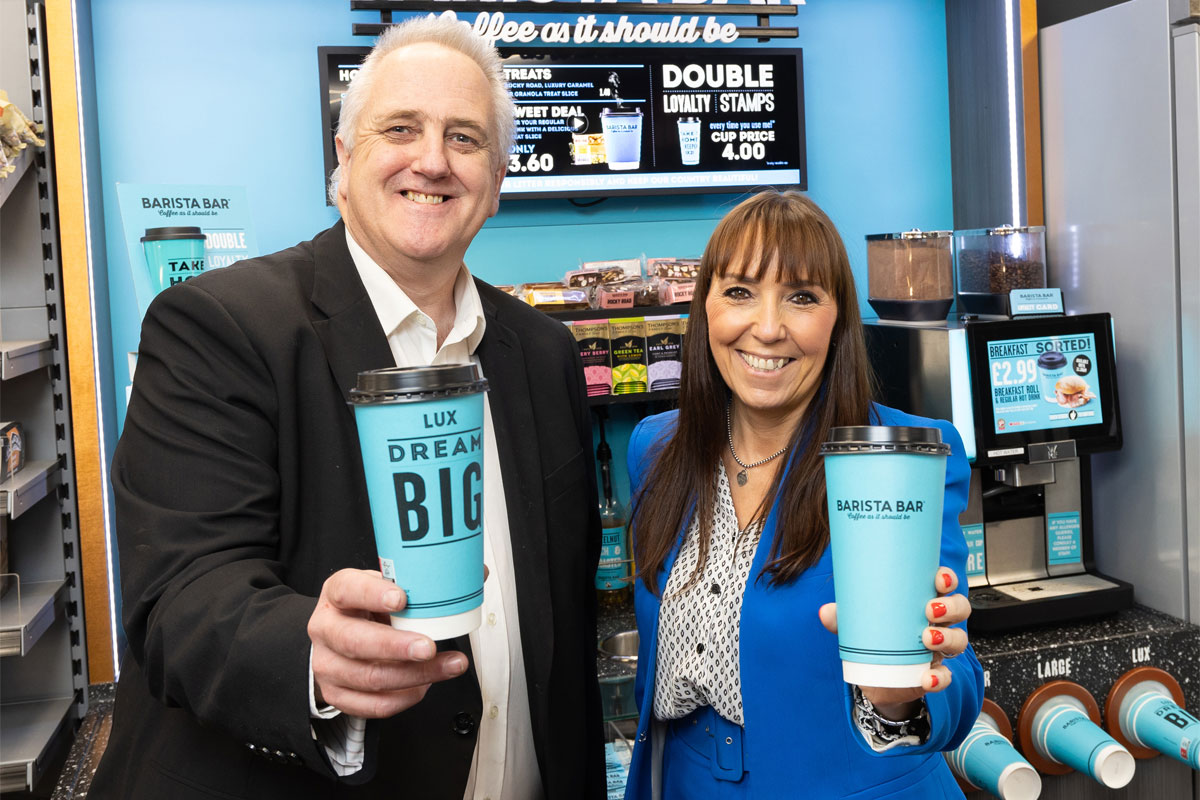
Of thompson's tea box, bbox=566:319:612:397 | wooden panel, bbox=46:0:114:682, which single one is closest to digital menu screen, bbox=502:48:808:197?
thompson's tea box, bbox=566:319:612:397

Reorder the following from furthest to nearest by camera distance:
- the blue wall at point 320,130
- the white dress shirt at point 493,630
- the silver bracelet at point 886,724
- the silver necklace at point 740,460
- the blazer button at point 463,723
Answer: the blue wall at point 320,130 < the silver necklace at point 740,460 < the white dress shirt at point 493,630 < the blazer button at point 463,723 < the silver bracelet at point 886,724

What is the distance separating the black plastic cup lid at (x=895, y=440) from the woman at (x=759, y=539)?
0.49 meters

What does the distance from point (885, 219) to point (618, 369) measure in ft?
4.19

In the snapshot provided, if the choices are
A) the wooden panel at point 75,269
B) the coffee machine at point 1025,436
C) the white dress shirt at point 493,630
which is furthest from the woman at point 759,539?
the wooden panel at point 75,269

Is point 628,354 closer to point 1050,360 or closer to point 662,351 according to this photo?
point 662,351

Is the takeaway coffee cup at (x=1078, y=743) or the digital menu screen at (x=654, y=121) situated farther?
the digital menu screen at (x=654, y=121)

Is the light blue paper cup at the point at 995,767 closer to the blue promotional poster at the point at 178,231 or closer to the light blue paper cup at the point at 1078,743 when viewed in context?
the light blue paper cup at the point at 1078,743

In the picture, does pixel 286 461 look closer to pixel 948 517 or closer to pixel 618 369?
pixel 948 517

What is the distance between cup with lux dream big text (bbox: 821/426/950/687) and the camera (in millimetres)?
1034

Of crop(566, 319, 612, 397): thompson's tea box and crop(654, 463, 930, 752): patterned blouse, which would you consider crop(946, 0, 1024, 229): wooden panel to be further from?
crop(654, 463, 930, 752): patterned blouse

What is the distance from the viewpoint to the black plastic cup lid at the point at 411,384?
894 millimetres

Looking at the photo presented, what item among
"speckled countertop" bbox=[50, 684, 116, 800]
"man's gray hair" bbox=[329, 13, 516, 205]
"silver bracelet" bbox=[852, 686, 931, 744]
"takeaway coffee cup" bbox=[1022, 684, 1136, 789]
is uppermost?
"man's gray hair" bbox=[329, 13, 516, 205]

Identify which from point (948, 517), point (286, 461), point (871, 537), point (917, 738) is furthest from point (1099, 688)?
point (286, 461)

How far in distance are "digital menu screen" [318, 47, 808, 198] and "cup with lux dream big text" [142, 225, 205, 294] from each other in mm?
940
